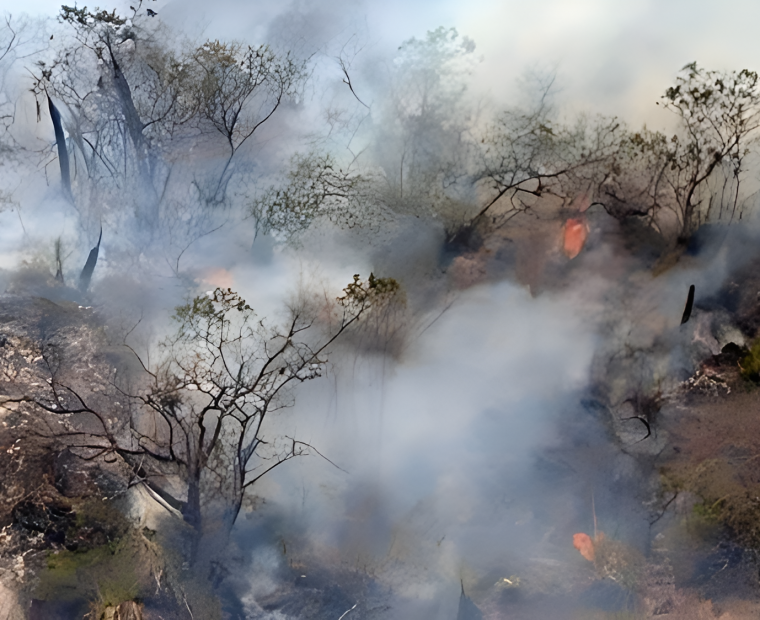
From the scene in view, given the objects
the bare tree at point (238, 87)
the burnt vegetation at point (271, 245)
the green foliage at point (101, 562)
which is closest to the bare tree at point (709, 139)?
the burnt vegetation at point (271, 245)

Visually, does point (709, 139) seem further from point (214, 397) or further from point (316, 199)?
point (214, 397)

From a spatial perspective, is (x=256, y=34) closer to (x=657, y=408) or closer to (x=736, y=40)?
(x=736, y=40)

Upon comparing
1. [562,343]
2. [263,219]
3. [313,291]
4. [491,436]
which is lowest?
[491,436]

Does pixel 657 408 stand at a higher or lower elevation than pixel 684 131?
lower

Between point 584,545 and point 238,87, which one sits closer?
point 584,545

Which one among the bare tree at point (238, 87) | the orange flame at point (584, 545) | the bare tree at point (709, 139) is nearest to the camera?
the bare tree at point (709, 139)

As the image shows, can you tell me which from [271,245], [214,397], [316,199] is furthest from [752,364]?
[214,397]

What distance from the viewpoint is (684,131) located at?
4.22 metres

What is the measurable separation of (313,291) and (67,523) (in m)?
2.65

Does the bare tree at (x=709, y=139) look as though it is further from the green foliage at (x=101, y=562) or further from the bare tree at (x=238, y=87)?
the green foliage at (x=101, y=562)

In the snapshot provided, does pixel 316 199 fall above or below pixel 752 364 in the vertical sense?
above

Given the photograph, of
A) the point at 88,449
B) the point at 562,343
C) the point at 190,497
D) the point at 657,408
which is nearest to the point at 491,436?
the point at 562,343

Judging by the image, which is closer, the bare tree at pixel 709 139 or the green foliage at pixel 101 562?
the bare tree at pixel 709 139

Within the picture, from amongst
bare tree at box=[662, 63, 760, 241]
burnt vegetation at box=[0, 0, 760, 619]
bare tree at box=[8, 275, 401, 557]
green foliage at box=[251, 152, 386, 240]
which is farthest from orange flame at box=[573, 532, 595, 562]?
green foliage at box=[251, 152, 386, 240]
